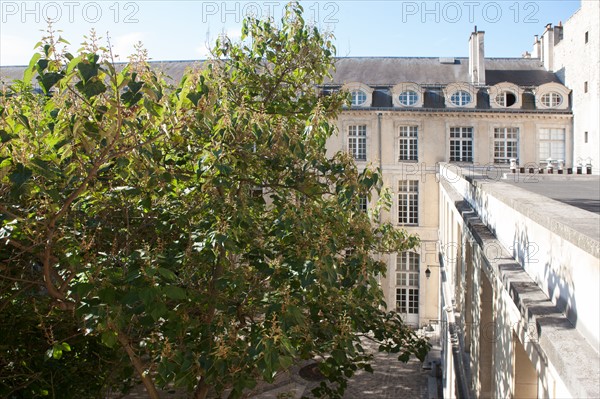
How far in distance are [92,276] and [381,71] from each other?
1047 inches

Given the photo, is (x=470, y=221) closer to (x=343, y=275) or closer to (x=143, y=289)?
(x=343, y=275)

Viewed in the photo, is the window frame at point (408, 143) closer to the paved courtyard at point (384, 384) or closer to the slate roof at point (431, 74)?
the slate roof at point (431, 74)

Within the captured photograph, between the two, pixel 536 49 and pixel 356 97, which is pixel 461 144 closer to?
pixel 356 97

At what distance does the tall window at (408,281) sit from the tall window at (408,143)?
14.1 ft

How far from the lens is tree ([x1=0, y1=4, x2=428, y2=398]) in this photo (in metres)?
4.39

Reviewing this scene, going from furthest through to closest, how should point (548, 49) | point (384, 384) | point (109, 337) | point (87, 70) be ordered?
1. point (548, 49)
2. point (384, 384)
3. point (109, 337)
4. point (87, 70)

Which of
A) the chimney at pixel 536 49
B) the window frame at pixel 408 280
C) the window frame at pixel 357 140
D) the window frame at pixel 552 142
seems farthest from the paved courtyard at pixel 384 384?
the chimney at pixel 536 49

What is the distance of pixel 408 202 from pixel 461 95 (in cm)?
527

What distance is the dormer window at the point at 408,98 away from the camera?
1062 inches

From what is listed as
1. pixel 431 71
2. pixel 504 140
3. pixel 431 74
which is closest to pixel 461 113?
pixel 504 140

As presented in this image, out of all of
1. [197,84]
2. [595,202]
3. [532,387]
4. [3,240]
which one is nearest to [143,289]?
[197,84]

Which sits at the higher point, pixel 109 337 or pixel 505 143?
pixel 505 143

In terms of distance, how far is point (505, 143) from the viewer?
26828 millimetres

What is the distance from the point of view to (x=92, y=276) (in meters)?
4.76
